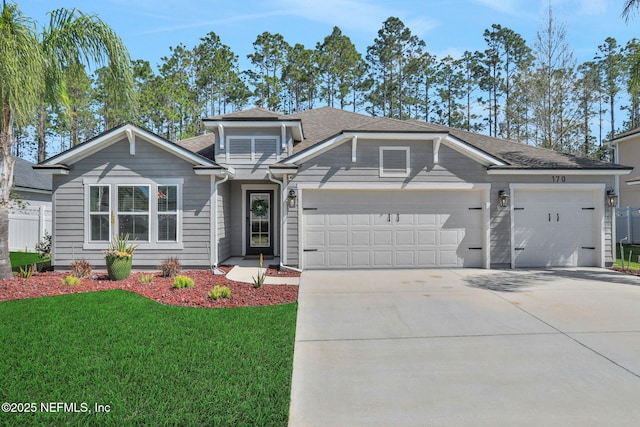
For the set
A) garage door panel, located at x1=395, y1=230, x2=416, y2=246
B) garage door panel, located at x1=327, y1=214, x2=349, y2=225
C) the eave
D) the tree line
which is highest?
the tree line

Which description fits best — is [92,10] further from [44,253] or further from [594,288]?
[594,288]

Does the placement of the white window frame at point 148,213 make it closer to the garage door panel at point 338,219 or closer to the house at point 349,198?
the house at point 349,198

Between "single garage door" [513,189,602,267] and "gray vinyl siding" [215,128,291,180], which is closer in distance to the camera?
"single garage door" [513,189,602,267]

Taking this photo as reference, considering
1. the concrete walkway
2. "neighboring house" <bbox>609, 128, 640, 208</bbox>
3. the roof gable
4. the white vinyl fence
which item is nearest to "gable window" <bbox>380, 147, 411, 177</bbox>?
the concrete walkway

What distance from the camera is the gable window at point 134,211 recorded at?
9531 mm

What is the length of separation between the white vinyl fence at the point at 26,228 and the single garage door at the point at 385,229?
11.9m

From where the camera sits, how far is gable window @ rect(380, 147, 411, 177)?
9828 mm

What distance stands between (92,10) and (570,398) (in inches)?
416

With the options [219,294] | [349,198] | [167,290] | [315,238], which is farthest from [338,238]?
[167,290]

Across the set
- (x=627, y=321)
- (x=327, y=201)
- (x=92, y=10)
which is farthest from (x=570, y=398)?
(x=92, y=10)

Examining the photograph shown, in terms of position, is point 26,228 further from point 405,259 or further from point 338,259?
point 405,259

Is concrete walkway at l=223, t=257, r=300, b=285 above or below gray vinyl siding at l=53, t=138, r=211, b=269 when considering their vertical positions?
below

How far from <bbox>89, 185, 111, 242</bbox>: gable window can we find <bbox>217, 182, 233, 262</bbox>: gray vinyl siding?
274cm

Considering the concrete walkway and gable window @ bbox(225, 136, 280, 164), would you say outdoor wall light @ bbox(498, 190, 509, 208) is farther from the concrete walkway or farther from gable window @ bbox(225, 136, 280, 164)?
gable window @ bbox(225, 136, 280, 164)
